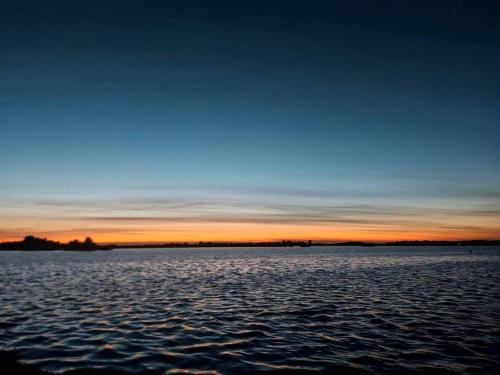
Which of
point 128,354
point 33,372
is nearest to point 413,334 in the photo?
point 128,354

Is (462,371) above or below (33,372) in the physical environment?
below

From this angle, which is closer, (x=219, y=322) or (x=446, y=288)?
(x=219, y=322)

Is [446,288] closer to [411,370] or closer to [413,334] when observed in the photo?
[413,334]

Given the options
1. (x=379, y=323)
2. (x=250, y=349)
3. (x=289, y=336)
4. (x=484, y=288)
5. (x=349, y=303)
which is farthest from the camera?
(x=484, y=288)

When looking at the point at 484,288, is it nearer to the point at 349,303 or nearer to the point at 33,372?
the point at 349,303

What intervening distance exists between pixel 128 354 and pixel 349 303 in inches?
854

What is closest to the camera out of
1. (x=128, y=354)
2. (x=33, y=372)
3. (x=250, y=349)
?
(x=33, y=372)

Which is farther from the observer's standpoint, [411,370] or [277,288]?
[277,288]

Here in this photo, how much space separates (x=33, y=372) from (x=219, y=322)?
540 inches

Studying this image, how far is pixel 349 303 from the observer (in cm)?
3362

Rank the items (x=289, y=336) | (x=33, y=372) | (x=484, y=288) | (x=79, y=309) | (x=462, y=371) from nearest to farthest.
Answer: (x=33, y=372) → (x=462, y=371) → (x=289, y=336) → (x=79, y=309) → (x=484, y=288)

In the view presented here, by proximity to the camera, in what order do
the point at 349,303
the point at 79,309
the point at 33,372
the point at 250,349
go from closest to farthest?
the point at 33,372 < the point at 250,349 < the point at 79,309 < the point at 349,303

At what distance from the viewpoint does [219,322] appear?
2544cm

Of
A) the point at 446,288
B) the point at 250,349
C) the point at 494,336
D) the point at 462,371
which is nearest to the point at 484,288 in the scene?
the point at 446,288
